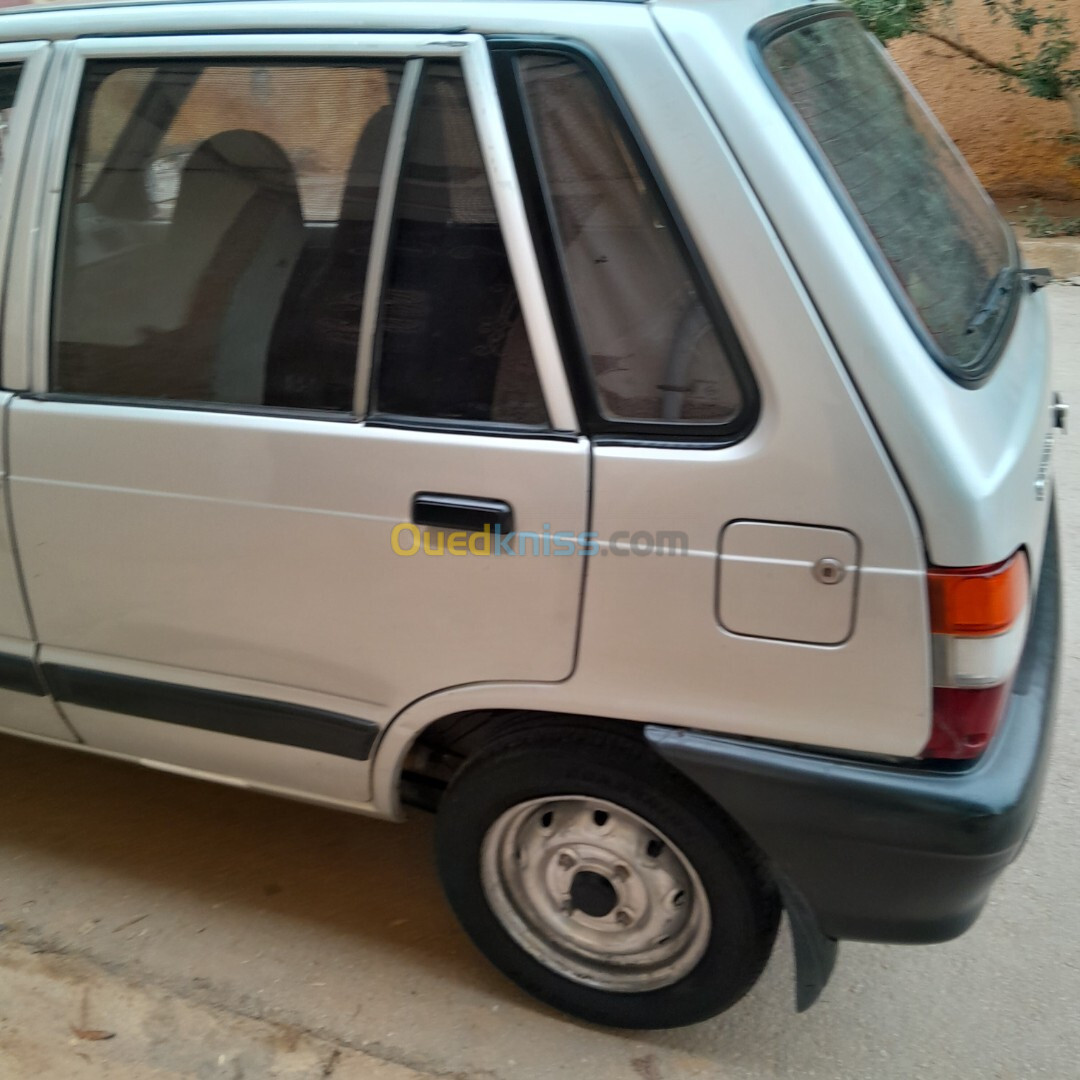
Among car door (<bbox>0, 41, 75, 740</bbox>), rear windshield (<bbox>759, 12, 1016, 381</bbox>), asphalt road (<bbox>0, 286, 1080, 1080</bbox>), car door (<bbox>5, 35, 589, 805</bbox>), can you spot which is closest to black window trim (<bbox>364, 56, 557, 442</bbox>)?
car door (<bbox>5, 35, 589, 805</bbox>)

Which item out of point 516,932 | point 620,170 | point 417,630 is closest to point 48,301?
point 417,630

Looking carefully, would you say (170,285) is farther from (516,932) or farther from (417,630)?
(516,932)

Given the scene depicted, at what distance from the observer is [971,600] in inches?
58.8

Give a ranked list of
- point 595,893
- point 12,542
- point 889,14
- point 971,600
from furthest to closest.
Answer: point 889,14, point 12,542, point 595,893, point 971,600

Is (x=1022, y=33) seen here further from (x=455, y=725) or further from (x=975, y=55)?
(x=455, y=725)

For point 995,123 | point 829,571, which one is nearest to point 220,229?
point 829,571

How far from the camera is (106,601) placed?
83.0 inches

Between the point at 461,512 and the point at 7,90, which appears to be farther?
the point at 7,90

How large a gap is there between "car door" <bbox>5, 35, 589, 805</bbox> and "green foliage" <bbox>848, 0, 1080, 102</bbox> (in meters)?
6.38

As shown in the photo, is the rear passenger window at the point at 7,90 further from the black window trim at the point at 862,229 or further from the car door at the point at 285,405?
the black window trim at the point at 862,229

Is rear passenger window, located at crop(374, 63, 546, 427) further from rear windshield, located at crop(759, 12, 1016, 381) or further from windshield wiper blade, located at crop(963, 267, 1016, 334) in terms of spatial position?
windshield wiper blade, located at crop(963, 267, 1016, 334)

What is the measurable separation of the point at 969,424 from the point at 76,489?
1689mm

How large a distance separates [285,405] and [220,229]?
434mm

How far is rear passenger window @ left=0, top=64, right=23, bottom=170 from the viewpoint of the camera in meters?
2.04
